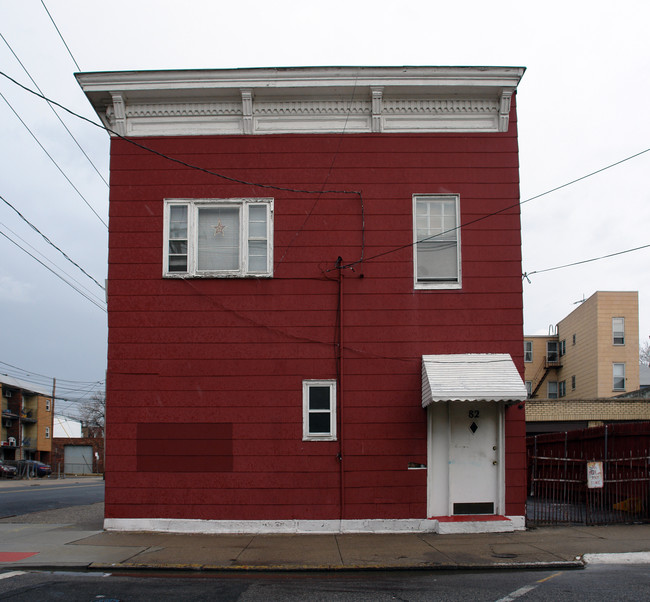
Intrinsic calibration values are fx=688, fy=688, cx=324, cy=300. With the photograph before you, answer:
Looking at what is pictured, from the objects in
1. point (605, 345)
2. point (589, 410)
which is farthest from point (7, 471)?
point (605, 345)

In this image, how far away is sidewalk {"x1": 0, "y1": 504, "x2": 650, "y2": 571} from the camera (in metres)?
9.11

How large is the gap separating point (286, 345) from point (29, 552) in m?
5.21

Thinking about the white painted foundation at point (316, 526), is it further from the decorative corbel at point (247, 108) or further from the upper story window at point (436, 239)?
the decorative corbel at point (247, 108)

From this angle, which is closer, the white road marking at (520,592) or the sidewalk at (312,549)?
the white road marking at (520,592)

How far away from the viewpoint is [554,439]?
742 inches

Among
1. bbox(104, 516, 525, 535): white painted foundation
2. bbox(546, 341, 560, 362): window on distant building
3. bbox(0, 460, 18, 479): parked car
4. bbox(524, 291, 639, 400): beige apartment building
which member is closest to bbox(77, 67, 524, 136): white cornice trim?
bbox(104, 516, 525, 535): white painted foundation

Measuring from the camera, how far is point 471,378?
1169 centimetres

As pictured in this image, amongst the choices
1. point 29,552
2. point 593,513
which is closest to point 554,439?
point 593,513

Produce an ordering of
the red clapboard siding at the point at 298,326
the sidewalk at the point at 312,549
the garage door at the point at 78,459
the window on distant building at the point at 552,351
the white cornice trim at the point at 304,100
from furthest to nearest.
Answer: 1. the garage door at the point at 78,459
2. the window on distant building at the point at 552,351
3. the white cornice trim at the point at 304,100
4. the red clapboard siding at the point at 298,326
5. the sidewalk at the point at 312,549

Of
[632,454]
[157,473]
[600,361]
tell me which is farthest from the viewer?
[600,361]

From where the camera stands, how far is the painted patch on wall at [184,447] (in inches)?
483

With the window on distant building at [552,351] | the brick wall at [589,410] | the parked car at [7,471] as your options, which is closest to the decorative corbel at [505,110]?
the brick wall at [589,410]

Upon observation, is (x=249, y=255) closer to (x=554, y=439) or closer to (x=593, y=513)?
(x=593, y=513)

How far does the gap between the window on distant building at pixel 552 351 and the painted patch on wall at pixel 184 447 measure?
39.2 meters
